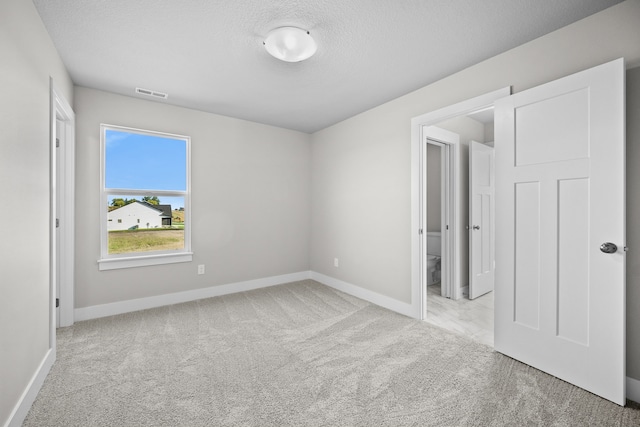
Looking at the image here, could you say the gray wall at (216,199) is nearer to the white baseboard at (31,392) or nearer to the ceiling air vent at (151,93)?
the ceiling air vent at (151,93)

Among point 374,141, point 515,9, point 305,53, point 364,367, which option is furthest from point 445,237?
point 305,53

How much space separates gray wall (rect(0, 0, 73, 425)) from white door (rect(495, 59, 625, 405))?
3204 mm

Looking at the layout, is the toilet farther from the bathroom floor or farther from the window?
the window

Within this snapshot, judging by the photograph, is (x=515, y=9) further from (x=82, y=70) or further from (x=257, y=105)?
(x=82, y=70)

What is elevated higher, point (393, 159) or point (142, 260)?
point (393, 159)

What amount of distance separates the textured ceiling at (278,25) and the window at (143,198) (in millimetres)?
613

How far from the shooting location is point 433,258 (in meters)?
4.49

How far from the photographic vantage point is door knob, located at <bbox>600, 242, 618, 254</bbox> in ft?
5.58

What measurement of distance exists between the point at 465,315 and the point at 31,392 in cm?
372

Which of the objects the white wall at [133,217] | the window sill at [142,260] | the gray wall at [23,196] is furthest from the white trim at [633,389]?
the white wall at [133,217]

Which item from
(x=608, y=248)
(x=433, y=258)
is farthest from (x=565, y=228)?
(x=433, y=258)

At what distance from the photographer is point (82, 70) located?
261cm

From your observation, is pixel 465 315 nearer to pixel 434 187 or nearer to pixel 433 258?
pixel 433 258

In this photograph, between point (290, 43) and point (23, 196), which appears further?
point (290, 43)
